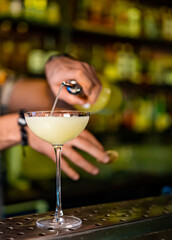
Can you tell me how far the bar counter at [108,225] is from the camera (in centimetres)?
83

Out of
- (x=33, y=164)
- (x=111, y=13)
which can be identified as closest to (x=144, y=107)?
(x=111, y=13)

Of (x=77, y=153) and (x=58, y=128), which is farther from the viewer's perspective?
(x=77, y=153)

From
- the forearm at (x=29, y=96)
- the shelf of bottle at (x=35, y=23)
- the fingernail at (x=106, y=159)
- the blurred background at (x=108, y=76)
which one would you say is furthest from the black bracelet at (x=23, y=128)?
the shelf of bottle at (x=35, y=23)

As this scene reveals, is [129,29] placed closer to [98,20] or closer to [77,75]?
[98,20]

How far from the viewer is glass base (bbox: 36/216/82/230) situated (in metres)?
0.88

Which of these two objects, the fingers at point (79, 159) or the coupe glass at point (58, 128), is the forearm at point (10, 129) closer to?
the fingers at point (79, 159)

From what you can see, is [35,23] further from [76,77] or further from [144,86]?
[76,77]

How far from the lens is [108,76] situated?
345 cm

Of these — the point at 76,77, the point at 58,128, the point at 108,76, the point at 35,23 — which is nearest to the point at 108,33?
the point at 108,76

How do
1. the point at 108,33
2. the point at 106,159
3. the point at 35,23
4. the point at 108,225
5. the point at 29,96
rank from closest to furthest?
A: the point at 108,225 < the point at 106,159 < the point at 29,96 < the point at 35,23 < the point at 108,33

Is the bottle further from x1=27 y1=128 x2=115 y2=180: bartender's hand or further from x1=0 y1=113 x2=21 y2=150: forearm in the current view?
x1=0 y1=113 x2=21 y2=150: forearm

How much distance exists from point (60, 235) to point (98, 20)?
9.28 feet

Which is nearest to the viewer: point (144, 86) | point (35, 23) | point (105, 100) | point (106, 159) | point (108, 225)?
point (108, 225)

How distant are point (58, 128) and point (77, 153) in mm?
348
